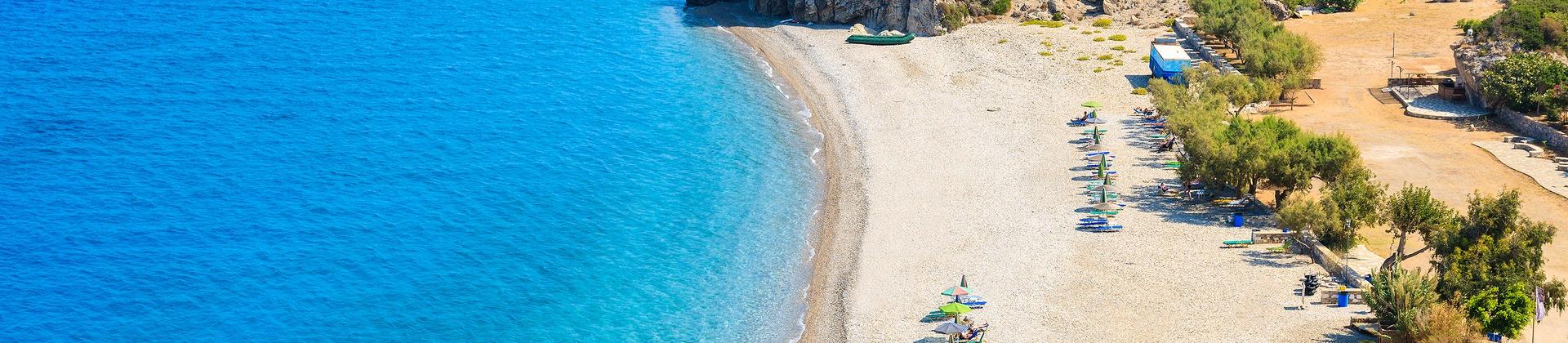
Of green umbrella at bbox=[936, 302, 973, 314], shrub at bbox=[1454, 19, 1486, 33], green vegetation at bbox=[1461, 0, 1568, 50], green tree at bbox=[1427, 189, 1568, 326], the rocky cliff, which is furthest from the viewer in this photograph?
the rocky cliff

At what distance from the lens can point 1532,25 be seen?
75.9 m

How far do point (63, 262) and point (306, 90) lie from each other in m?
29.2

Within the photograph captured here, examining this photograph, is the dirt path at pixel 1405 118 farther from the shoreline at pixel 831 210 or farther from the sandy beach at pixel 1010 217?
the shoreline at pixel 831 210

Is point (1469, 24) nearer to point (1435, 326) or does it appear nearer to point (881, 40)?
point (881, 40)

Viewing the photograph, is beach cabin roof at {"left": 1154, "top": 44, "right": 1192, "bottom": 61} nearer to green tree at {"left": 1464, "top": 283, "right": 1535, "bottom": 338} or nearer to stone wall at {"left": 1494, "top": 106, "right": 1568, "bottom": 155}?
stone wall at {"left": 1494, "top": 106, "right": 1568, "bottom": 155}

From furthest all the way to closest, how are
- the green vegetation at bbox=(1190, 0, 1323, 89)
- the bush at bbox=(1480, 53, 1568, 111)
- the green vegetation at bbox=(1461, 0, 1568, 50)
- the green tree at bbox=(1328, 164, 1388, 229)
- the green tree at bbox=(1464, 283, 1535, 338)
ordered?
the green vegetation at bbox=(1190, 0, 1323, 89) < the green vegetation at bbox=(1461, 0, 1568, 50) < the bush at bbox=(1480, 53, 1568, 111) < the green tree at bbox=(1328, 164, 1388, 229) < the green tree at bbox=(1464, 283, 1535, 338)

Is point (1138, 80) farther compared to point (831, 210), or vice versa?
point (1138, 80)

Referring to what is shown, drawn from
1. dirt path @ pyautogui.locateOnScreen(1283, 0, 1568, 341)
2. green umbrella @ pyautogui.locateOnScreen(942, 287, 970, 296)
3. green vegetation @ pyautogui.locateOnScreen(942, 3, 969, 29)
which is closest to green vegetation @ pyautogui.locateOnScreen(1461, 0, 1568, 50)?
dirt path @ pyautogui.locateOnScreen(1283, 0, 1568, 341)

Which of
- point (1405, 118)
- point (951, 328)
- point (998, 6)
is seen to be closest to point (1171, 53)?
point (1405, 118)

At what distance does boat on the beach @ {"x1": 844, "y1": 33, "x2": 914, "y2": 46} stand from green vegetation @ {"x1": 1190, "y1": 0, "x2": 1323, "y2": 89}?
775 inches

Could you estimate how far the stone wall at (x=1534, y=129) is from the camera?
219 ft

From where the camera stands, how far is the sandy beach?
51.2m

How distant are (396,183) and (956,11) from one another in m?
45.2

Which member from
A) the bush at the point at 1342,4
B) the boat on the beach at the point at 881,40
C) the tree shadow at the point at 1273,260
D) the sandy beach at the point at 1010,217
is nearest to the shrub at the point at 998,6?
the sandy beach at the point at 1010,217
